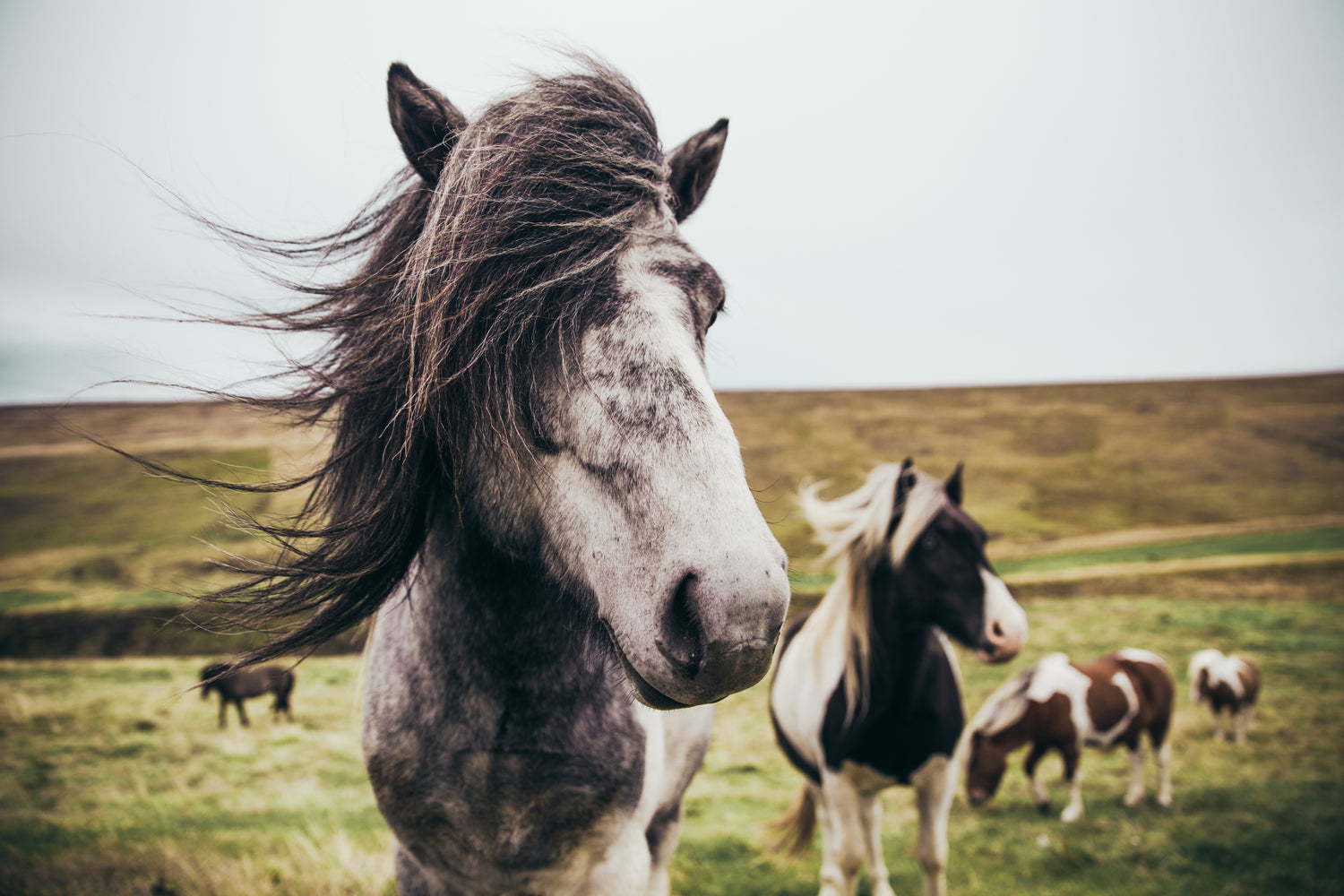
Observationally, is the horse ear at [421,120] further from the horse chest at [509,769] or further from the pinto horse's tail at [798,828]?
the pinto horse's tail at [798,828]

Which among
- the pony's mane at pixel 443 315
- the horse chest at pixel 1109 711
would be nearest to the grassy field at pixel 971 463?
the horse chest at pixel 1109 711

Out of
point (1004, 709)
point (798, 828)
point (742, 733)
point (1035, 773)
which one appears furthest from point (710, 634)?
point (742, 733)

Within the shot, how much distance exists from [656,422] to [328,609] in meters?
1.10

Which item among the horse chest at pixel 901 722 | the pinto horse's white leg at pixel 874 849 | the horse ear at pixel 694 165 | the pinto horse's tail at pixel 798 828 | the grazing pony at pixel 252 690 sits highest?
the horse ear at pixel 694 165

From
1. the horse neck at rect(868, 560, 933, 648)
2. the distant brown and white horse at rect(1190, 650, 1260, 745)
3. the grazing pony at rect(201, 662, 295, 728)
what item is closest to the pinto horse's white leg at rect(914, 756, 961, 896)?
the horse neck at rect(868, 560, 933, 648)

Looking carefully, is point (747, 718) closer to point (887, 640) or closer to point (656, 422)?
point (887, 640)

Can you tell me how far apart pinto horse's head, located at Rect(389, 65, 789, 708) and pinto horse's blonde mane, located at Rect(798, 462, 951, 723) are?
3203 millimetres

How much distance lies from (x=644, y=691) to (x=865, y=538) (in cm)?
346

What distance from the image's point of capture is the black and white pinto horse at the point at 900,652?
4035 mm

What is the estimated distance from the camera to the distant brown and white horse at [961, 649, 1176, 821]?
21.2 ft

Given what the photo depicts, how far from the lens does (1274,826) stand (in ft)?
20.0

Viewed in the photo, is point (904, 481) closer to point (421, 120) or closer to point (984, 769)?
point (421, 120)

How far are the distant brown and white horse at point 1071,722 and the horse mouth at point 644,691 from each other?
6.48 metres

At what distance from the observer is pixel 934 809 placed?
415 centimetres
